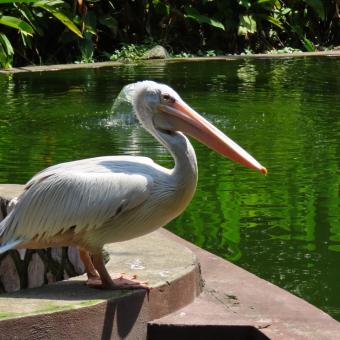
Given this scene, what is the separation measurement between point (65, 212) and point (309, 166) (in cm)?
428

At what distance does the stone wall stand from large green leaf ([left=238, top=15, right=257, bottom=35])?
1381 cm

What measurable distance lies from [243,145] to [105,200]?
492 cm

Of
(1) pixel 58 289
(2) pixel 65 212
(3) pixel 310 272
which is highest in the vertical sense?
(2) pixel 65 212

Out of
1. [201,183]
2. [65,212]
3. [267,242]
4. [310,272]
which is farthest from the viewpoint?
[201,183]

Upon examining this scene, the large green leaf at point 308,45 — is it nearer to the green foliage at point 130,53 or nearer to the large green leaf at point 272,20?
the large green leaf at point 272,20

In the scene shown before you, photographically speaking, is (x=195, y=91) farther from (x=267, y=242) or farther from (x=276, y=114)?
(x=267, y=242)

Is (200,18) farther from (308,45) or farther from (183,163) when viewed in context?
(183,163)

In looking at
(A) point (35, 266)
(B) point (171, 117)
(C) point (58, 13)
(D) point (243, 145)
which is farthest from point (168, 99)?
(C) point (58, 13)

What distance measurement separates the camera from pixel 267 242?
554 cm

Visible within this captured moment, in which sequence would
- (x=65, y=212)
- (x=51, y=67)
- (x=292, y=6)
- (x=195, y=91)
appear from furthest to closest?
(x=292, y=6), (x=51, y=67), (x=195, y=91), (x=65, y=212)

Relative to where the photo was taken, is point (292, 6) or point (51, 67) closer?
point (51, 67)

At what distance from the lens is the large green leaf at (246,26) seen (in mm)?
18094

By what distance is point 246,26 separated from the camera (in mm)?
18125

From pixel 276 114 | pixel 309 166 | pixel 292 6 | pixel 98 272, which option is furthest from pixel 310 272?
pixel 292 6
